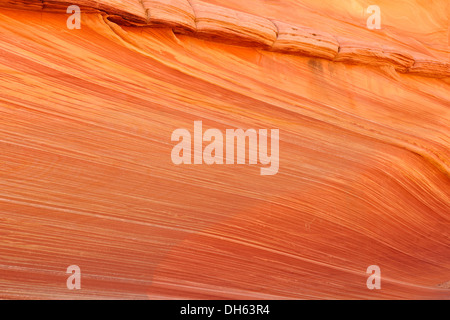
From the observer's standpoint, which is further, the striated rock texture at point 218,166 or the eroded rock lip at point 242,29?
the eroded rock lip at point 242,29

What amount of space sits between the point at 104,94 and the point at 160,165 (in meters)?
0.31

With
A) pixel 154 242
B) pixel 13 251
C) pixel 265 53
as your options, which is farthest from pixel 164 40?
pixel 13 251

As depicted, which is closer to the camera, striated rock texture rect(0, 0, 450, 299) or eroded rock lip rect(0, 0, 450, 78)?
striated rock texture rect(0, 0, 450, 299)

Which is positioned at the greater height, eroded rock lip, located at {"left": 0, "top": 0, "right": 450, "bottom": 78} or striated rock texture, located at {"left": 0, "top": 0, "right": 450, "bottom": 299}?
eroded rock lip, located at {"left": 0, "top": 0, "right": 450, "bottom": 78}

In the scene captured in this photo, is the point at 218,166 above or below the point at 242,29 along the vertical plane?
below

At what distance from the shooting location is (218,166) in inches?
68.8

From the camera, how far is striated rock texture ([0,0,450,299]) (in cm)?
150

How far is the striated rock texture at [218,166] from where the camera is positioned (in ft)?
4.92

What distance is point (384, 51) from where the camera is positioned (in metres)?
2.15

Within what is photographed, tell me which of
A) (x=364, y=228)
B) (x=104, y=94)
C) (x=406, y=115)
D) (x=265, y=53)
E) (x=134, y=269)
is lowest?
(x=134, y=269)

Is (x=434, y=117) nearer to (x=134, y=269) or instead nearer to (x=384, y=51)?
(x=384, y=51)

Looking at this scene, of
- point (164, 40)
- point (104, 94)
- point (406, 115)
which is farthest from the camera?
point (406, 115)

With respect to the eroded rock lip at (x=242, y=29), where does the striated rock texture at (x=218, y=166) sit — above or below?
below

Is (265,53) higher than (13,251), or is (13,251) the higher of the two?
(265,53)
